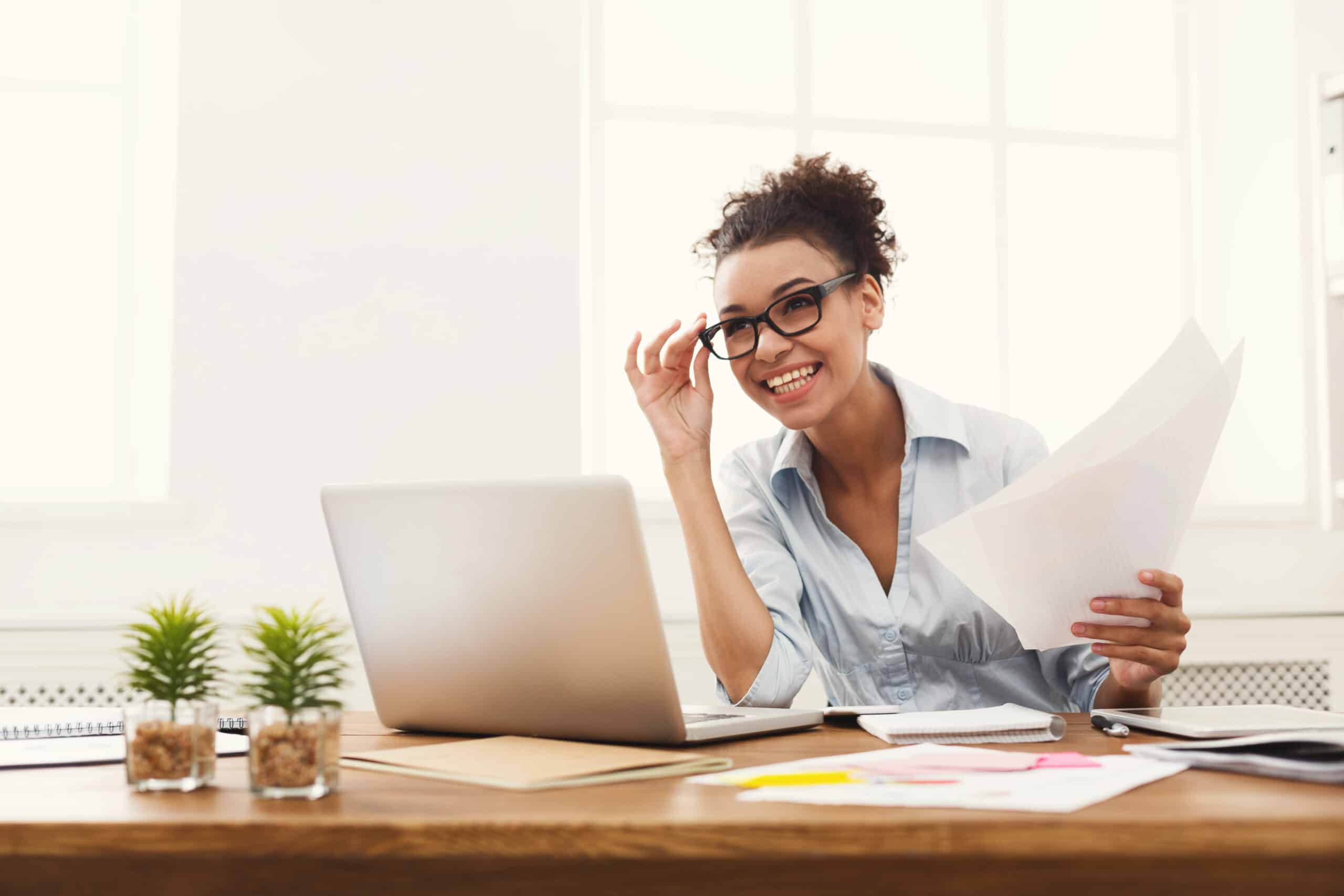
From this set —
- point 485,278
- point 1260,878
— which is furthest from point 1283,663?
point 1260,878

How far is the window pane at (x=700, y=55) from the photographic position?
2.88m

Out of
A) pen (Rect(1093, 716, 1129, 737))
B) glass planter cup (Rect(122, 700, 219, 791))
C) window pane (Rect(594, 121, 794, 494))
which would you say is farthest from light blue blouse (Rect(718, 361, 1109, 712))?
window pane (Rect(594, 121, 794, 494))

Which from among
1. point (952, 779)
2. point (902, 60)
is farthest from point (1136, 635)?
point (902, 60)

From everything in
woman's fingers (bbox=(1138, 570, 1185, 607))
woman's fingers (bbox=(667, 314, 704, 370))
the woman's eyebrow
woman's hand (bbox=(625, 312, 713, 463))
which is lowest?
woman's fingers (bbox=(1138, 570, 1185, 607))

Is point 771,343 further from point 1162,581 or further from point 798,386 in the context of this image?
point 1162,581

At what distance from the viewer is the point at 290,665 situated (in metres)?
0.66

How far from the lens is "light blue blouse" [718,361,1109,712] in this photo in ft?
5.05

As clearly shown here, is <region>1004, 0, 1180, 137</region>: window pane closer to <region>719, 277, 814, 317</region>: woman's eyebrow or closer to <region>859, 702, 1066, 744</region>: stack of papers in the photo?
<region>719, 277, 814, 317</region>: woman's eyebrow

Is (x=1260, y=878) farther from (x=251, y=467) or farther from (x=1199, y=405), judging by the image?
(x=251, y=467)

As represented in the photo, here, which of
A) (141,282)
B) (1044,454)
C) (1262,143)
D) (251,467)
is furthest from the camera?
(1262,143)

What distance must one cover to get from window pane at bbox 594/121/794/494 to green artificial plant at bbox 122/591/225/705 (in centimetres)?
209

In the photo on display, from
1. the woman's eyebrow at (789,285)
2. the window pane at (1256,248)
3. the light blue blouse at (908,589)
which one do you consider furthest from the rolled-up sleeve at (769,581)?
the window pane at (1256,248)

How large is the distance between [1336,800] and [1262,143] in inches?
109

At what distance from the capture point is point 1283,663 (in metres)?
2.64
